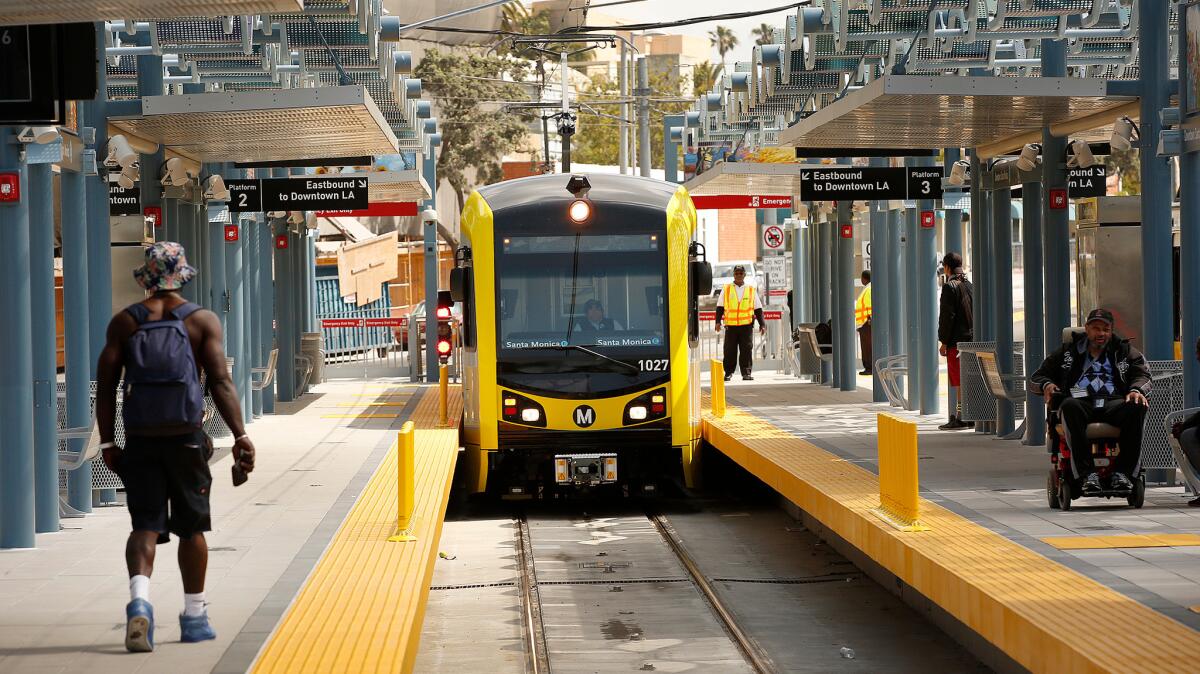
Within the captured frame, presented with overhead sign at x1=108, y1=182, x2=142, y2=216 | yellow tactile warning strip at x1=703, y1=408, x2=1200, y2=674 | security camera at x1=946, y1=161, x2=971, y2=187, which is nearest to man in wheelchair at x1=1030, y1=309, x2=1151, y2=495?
yellow tactile warning strip at x1=703, y1=408, x2=1200, y2=674

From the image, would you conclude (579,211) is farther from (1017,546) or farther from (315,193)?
(1017,546)

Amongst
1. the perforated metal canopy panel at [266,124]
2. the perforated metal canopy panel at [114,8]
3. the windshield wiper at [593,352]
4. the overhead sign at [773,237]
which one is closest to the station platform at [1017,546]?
the windshield wiper at [593,352]

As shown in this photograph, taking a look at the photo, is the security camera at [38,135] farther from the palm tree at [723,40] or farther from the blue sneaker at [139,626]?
the palm tree at [723,40]

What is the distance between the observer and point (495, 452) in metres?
14.5

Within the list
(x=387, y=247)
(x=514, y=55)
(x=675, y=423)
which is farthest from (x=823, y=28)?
(x=514, y=55)

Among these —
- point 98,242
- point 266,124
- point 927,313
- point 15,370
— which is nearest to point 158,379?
point 15,370

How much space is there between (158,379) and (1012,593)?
12.8ft

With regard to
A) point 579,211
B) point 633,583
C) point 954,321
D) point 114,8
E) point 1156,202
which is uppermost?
point 114,8

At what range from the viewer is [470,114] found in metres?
62.3

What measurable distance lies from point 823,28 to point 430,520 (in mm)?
8007

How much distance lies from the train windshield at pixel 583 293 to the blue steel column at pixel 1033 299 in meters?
3.45

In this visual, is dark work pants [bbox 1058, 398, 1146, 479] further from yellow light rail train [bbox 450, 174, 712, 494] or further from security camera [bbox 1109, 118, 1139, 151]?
yellow light rail train [bbox 450, 174, 712, 494]

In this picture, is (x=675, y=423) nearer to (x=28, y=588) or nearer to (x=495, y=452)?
(x=495, y=452)

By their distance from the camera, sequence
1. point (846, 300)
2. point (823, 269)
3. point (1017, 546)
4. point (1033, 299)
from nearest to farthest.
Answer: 1. point (1017, 546)
2. point (1033, 299)
3. point (846, 300)
4. point (823, 269)
